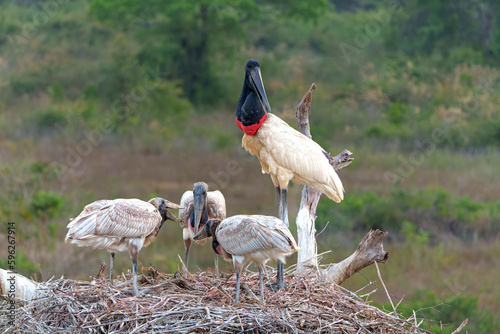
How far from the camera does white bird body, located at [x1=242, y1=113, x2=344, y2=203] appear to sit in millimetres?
7535

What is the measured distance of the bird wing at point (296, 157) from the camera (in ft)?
24.7

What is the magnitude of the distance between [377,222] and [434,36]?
18.3m

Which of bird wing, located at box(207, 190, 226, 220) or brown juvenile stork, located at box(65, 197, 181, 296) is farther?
bird wing, located at box(207, 190, 226, 220)

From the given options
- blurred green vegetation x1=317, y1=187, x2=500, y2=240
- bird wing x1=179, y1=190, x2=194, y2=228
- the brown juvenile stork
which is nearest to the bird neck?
bird wing x1=179, y1=190, x2=194, y2=228

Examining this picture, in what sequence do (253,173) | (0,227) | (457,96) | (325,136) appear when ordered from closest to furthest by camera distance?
(0,227) < (253,173) < (325,136) < (457,96)

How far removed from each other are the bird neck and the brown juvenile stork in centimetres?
126

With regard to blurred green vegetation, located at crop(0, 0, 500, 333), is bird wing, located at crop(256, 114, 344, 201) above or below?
above

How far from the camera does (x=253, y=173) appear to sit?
2166 centimetres

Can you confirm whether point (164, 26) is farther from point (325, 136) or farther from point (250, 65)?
point (250, 65)

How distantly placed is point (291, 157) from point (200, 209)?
102cm

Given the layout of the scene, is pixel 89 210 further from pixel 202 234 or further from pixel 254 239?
pixel 254 239

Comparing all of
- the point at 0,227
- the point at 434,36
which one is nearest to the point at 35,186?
the point at 0,227

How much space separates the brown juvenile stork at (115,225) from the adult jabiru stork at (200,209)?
19.3 inches

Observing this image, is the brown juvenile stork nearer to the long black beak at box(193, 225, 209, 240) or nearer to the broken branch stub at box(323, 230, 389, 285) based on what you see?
the long black beak at box(193, 225, 209, 240)
